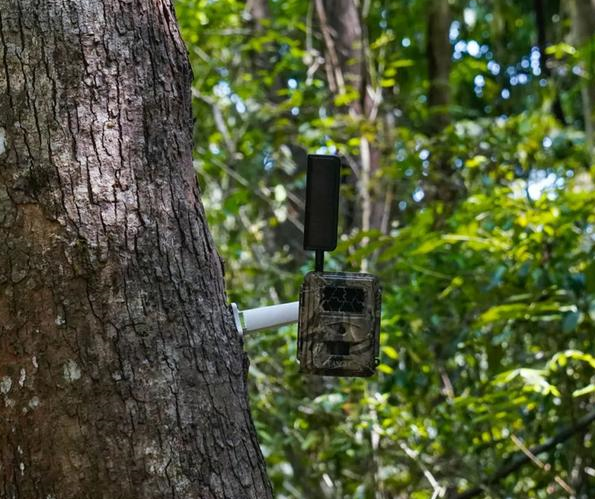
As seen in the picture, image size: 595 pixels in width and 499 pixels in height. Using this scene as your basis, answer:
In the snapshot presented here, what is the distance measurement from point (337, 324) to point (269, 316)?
156 millimetres

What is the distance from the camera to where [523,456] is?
205 inches

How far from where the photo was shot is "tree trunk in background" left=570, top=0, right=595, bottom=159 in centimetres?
714

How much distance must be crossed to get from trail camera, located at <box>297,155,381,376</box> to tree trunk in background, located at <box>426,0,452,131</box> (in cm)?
568

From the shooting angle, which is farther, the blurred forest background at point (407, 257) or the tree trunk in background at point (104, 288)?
the blurred forest background at point (407, 257)

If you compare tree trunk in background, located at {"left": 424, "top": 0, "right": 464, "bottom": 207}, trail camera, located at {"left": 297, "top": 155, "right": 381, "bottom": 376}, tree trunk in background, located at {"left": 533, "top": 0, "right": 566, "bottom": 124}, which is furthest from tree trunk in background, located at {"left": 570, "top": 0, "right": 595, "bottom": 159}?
trail camera, located at {"left": 297, "top": 155, "right": 381, "bottom": 376}

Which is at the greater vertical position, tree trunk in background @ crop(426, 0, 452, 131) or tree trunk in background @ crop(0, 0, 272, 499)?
tree trunk in background @ crop(426, 0, 452, 131)

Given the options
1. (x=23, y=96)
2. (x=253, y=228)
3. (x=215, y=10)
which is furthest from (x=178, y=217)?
(x=215, y=10)

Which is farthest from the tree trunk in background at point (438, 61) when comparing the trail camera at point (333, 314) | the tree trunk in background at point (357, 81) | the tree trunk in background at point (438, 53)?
the trail camera at point (333, 314)

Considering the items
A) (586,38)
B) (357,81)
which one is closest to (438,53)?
(586,38)

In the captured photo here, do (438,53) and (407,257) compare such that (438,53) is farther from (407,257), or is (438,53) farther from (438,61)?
(407,257)

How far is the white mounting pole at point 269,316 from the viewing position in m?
2.04

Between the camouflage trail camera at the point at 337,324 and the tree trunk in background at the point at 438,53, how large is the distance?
5.72 meters

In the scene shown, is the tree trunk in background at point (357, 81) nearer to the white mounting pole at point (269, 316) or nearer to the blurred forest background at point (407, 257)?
the blurred forest background at point (407, 257)

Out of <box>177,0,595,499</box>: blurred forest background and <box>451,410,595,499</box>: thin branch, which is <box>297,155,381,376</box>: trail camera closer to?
<box>177,0,595,499</box>: blurred forest background
